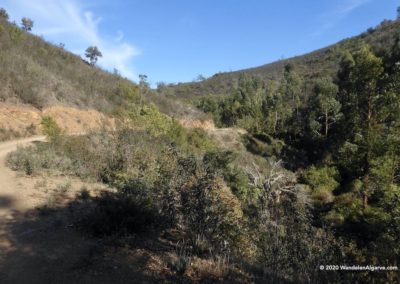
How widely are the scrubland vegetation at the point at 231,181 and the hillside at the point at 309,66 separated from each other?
1645 inches

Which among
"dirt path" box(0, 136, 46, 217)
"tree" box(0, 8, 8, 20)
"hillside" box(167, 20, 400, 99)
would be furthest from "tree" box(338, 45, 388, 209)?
"hillside" box(167, 20, 400, 99)

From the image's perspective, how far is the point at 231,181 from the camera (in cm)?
2369

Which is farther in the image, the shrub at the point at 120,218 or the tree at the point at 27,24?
the tree at the point at 27,24

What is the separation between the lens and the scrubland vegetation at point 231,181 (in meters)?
7.18

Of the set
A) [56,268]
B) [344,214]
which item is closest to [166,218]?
[56,268]

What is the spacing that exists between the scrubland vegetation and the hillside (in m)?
41.8

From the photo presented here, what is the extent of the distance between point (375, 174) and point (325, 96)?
78.4ft

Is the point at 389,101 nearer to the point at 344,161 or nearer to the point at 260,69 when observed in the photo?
the point at 344,161

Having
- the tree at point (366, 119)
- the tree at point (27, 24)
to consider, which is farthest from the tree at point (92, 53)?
the tree at point (366, 119)

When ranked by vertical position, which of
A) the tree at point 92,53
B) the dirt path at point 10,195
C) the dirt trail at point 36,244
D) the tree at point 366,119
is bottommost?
the dirt trail at point 36,244

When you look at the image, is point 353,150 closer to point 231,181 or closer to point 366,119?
point 366,119

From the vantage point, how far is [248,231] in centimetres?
857

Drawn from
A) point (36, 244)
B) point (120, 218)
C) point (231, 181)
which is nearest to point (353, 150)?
point (231, 181)

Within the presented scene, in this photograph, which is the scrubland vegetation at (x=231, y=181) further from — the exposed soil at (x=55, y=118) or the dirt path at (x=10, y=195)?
the exposed soil at (x=55, y=118)
